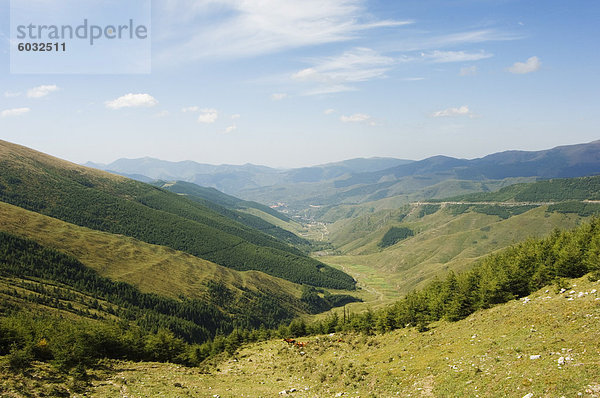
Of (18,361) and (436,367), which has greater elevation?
(436,367)

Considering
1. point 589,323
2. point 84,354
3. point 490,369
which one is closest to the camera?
point 490,369

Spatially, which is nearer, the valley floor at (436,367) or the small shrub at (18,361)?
the valley floor at (436,367)

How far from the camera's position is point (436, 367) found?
39.3 metres

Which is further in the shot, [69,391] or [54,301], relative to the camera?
[54,301]

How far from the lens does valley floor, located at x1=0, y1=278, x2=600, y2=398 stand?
96.1ft

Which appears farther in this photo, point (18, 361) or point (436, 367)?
point (18, 361)

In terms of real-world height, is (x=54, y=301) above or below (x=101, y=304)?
above

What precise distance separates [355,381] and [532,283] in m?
46.2

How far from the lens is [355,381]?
43250mm

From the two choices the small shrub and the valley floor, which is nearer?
the valley floor

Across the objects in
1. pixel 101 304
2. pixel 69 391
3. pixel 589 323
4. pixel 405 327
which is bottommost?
pixel 101 304

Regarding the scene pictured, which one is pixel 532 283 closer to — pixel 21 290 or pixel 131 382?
pixel 131 382

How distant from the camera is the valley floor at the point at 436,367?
2930cm

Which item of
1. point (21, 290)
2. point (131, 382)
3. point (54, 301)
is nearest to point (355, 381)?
point (131, 382)
